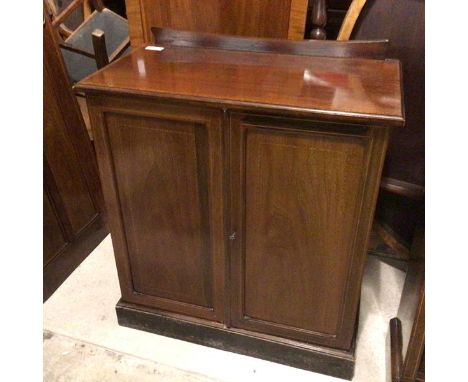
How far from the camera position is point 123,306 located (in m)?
1.46

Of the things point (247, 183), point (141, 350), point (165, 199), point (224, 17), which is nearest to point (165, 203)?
point (165, 199)

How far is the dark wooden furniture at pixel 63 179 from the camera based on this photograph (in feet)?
5.02

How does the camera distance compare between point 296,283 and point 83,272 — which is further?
point 83,272

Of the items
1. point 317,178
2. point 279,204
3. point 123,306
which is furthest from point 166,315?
point 317,178

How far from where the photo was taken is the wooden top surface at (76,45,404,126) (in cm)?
93

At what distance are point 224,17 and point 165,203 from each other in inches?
28.1

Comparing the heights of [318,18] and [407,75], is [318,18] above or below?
above

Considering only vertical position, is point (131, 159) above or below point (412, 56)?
below

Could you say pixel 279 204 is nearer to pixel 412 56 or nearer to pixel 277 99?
pixel 277 99

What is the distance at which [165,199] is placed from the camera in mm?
1187

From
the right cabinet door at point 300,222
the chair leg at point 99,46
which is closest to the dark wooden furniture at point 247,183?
the right cabinet door at point 300,222

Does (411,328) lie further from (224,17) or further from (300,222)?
(224,17)

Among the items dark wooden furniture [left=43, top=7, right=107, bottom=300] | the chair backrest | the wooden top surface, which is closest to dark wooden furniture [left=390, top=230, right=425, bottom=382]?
the wooden top surface

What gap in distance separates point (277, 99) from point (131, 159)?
1.47 feet
